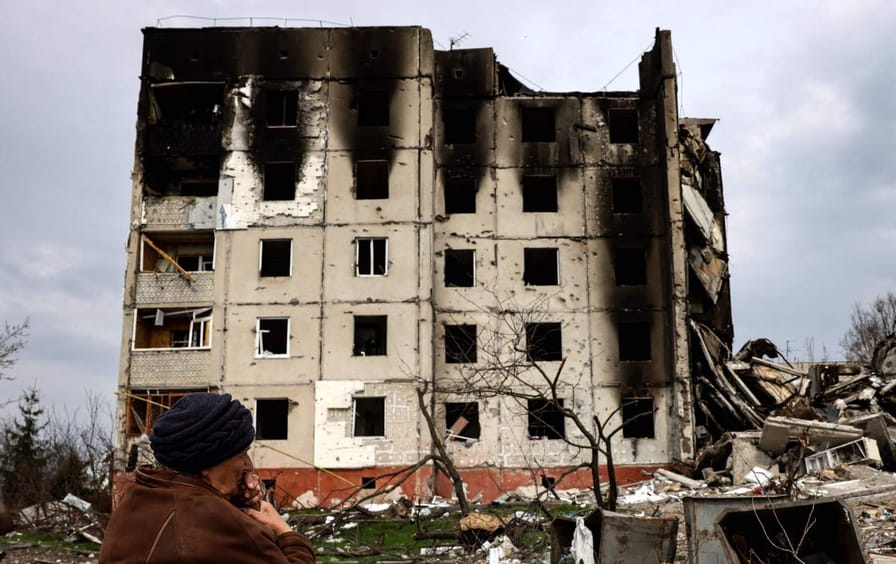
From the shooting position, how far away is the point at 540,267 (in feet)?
99.8

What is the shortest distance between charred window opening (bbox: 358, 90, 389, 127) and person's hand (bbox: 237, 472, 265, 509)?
2745cm

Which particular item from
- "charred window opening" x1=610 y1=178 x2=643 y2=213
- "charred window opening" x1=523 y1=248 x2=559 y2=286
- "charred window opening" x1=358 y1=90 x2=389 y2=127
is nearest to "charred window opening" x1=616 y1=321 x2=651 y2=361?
"charred window opening" x1=523 y1=248 x2=559 y2=286

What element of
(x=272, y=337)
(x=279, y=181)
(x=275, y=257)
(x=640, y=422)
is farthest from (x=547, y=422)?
(x=279, y=181)

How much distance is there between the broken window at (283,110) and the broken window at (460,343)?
9.09 m

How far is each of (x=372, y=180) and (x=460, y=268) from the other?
14.2ft

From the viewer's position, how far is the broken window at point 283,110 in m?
29.5

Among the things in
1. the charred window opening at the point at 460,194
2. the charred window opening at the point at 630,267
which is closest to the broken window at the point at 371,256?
the charred window opening at the point at 460,194

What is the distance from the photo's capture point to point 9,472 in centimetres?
2881

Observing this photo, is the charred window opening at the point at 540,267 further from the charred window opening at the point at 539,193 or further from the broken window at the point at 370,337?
the broken window at the point at 370,337

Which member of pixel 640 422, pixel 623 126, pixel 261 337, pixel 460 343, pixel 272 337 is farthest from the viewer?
pixel 623 126

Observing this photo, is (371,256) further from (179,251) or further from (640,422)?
(640,422)

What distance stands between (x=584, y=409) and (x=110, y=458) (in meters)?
14.3

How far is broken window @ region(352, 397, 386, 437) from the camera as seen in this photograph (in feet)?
90.0

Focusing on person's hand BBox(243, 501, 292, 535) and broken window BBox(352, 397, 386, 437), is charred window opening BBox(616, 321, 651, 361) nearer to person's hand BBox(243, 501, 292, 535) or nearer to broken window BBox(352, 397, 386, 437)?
broken window BBox(352, 397, 386, 437)
